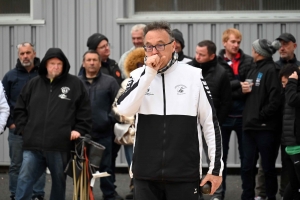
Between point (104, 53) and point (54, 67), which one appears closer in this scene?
point (54, 67)

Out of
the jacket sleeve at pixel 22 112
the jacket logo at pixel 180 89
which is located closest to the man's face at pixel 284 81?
the jacket sleeve at pixel 22 112

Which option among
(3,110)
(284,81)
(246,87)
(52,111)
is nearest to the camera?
(52,111)

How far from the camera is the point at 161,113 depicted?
5.36 metres

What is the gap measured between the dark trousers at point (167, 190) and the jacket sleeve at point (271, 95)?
13.5ft

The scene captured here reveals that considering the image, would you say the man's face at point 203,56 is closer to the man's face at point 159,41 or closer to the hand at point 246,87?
the hand at point 246,87

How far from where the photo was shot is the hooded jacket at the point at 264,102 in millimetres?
9398

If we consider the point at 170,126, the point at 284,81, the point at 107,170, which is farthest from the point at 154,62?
the point at 107,170

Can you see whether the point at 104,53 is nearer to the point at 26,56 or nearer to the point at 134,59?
the point at 134,59

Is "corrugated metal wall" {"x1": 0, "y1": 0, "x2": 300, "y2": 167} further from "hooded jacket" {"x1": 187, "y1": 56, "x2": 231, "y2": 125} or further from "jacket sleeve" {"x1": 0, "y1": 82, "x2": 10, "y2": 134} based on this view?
"jacket sleeve" {"x1": 0, "y1": 82, "x2": 10, "y2": 134}

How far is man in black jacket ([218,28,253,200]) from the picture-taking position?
390 inches

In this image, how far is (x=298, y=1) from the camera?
11.9 meters

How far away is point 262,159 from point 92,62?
104 inches

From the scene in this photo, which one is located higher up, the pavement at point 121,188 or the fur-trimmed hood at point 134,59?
the fur-trimmed hood at point 134,59

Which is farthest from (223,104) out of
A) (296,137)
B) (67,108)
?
(67,108)
